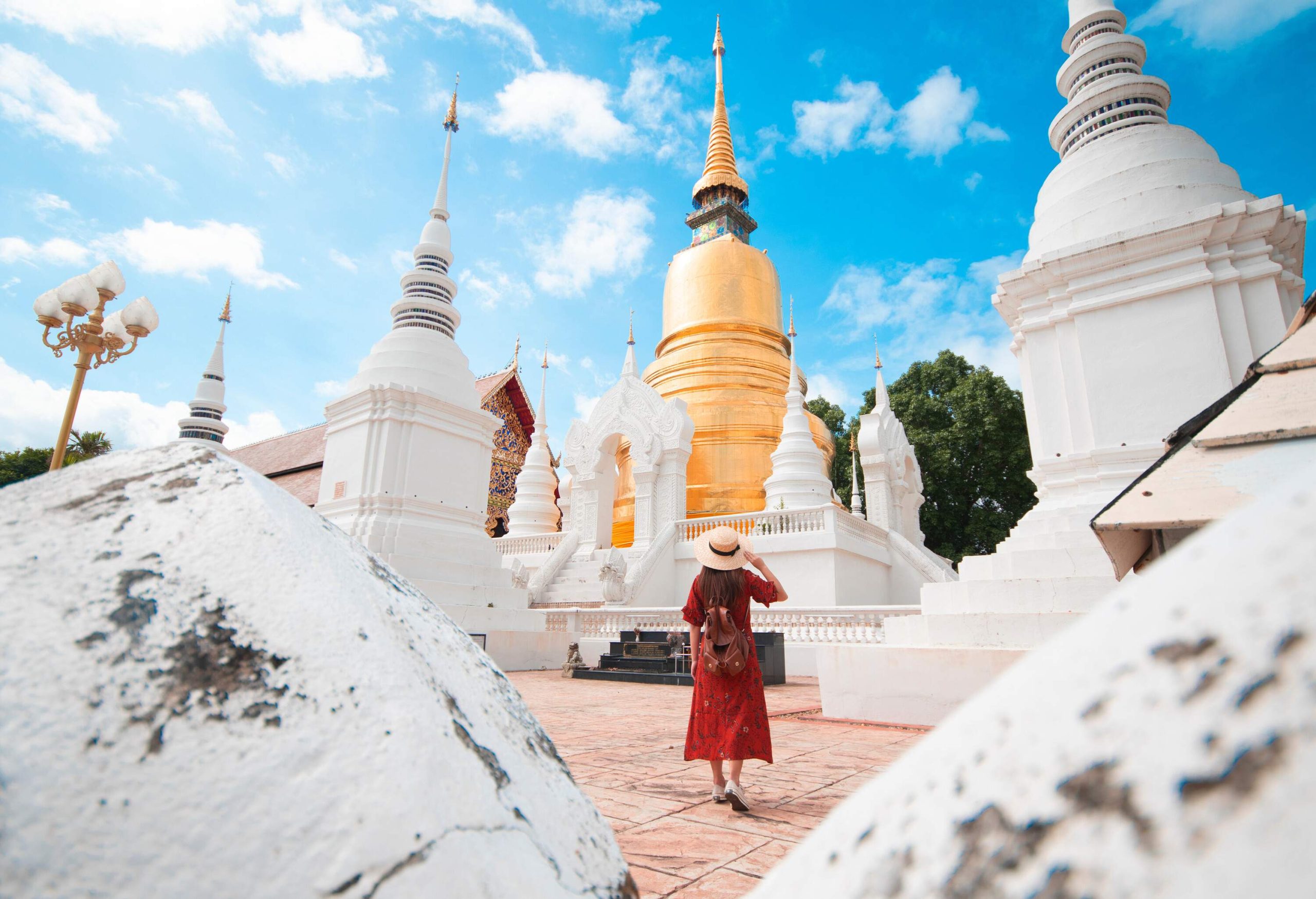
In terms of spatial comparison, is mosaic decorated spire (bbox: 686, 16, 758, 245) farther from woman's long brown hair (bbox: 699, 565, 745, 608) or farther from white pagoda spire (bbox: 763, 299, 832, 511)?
woman's long brown hair (bbox: 699, 565, 745, 608)

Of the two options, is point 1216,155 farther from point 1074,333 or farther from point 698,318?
point 698,318

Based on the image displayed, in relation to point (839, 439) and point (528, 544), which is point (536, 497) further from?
point (839, 439)

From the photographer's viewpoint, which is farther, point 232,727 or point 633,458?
point 633,458

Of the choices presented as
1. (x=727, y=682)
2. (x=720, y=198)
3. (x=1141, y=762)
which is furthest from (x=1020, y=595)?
(x=720, y=198)

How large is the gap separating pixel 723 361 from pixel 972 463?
11.1 m

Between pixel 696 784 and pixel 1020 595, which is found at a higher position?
pixel 1020 595

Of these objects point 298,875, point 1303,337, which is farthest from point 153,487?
point 1303,337

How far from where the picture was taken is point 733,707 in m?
3.40

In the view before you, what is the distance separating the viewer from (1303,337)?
92.8 inches

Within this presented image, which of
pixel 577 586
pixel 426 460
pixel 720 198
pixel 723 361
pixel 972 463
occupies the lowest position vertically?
pixel 577 586

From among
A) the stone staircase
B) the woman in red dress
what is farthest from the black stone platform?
the woman in red dress

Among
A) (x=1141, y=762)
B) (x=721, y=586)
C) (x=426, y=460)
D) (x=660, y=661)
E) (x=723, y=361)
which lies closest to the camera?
(x=1141, y=762)

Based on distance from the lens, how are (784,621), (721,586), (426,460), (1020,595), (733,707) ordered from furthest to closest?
(426,460), (784,621), (1020,595), (721,586), (733,707)

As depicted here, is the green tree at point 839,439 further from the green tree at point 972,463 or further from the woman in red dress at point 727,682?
the woman in red dress at point 727,682
